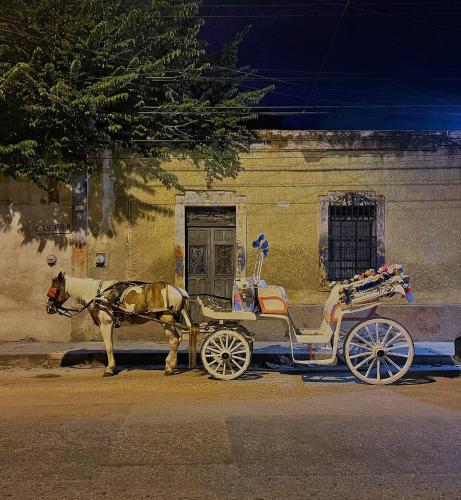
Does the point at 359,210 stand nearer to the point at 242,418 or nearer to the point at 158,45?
the point at 158,45

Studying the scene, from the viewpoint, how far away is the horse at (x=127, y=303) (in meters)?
8.87

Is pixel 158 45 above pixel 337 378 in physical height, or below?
above

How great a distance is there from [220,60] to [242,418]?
29.6 feet

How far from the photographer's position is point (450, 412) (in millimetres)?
6371

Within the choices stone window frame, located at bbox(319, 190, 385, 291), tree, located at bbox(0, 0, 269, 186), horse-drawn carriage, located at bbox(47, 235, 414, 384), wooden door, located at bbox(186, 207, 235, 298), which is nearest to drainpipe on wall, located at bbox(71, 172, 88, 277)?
tree, located at bbox(0, 0, 269, 186)

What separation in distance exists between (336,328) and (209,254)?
16.3 ft

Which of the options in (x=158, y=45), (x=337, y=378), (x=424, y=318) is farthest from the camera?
(x=424, y=318)

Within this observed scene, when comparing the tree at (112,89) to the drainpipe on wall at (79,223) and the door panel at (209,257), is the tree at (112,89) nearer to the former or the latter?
the drainpipe on wall at (79,223)

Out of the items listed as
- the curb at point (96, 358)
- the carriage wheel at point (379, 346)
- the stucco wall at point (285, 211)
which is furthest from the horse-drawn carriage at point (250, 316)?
the stucco wall at point (285, 211)

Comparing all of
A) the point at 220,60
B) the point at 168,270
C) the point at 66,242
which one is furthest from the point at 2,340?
the point at 220,60

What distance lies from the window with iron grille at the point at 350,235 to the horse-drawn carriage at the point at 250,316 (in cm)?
356

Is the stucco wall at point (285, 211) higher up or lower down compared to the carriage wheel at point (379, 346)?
higher up

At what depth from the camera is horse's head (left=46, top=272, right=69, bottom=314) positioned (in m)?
8.90

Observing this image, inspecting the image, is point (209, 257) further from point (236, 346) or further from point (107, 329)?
point (236, 346)
